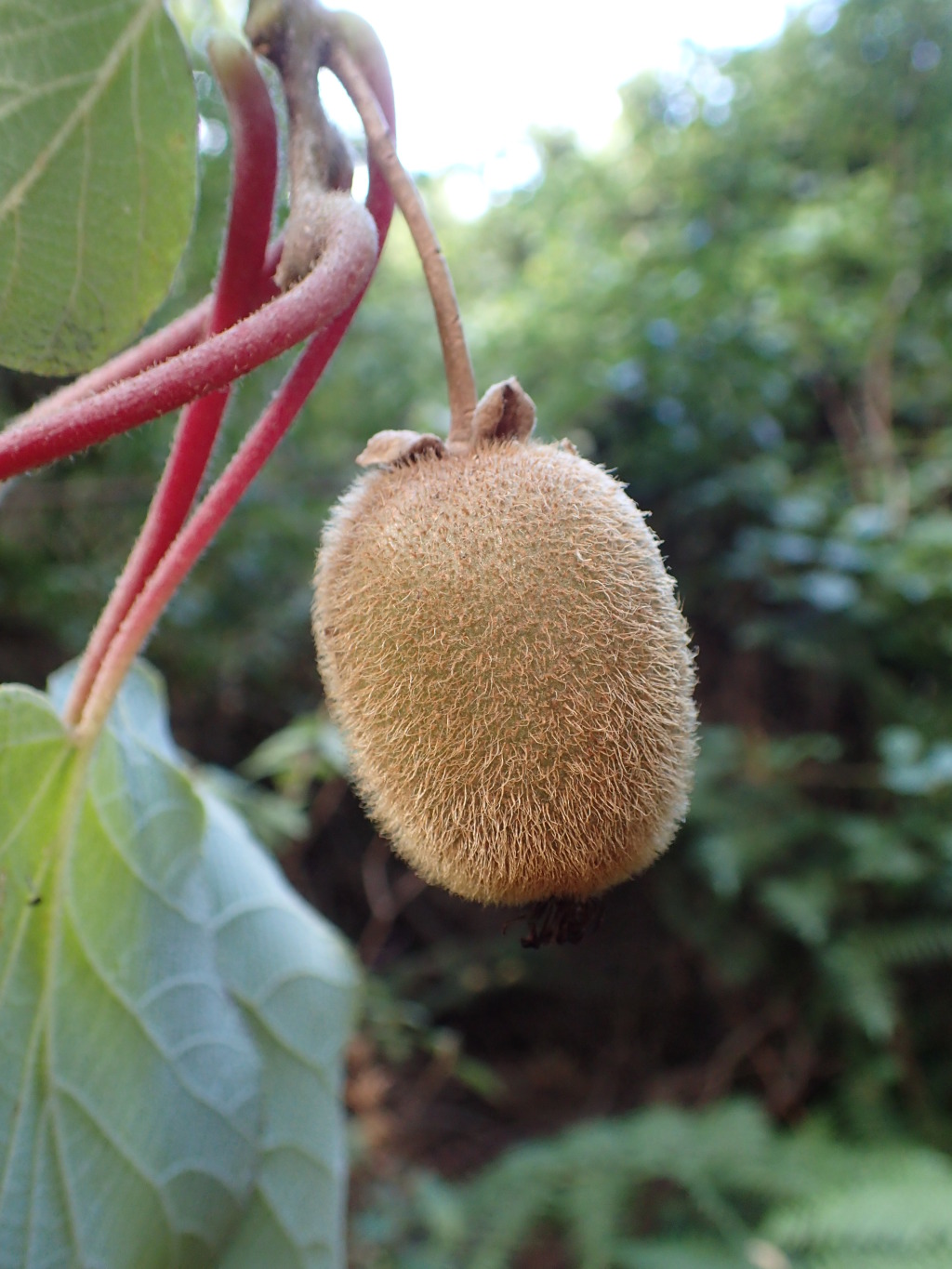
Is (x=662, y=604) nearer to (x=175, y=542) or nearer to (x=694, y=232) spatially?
(x=175, y=542)

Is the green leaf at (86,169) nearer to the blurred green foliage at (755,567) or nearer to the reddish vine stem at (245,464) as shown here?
the reddish vine stem at (245,464)

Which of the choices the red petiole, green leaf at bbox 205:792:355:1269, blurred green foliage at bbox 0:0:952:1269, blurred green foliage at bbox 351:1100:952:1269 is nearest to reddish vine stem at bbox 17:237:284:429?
the red petiole

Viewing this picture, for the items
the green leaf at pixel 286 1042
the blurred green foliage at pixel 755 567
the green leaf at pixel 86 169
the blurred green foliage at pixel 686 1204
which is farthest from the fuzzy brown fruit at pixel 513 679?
the blurred green foliage at pixel 686 1204

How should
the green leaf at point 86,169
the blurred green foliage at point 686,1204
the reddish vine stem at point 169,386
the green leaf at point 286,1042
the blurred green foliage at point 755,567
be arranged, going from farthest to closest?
the blurred green foliage at point 755,567, the blurred green foliage at point 686,1204, the green leaf at point 286,1042, the green leaf at point 86,169, the reddish vine stem at point 169,386

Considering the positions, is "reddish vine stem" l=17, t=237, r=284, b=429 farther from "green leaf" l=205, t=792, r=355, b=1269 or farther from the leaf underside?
"green leaf" l=205, t=792, r=355, b=1269

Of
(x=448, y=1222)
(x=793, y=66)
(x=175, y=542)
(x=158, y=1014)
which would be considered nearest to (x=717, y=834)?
(x=448, y=1222)

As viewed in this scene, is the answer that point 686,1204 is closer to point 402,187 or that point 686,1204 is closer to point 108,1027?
point 108,1027
